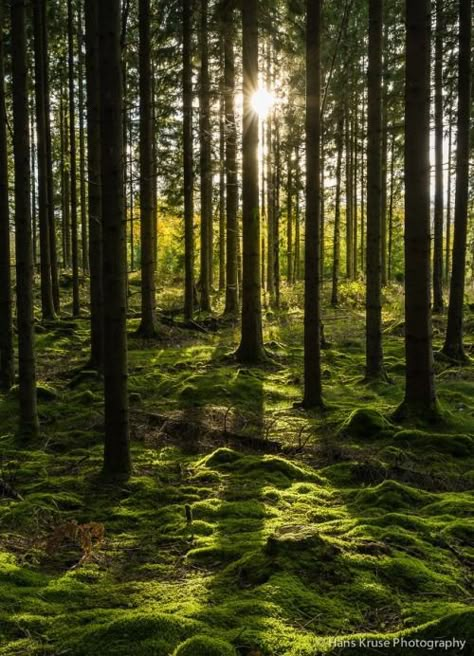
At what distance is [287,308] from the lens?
23.9 metres

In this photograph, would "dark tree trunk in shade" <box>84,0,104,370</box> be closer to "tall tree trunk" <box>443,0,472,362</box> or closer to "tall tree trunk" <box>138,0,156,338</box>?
"tall tree trunk" <box>138,0,156,338</box>

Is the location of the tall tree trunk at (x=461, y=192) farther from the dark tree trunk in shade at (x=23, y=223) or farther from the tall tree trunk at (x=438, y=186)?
the dark tree trunk in shade at (x=23, y=223)

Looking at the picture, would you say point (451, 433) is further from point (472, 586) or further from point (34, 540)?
point (34, 540)

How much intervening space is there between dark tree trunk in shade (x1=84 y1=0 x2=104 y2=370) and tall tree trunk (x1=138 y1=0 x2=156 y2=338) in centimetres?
225

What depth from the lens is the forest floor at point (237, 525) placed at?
320 centimetres

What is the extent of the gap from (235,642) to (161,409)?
241 inches

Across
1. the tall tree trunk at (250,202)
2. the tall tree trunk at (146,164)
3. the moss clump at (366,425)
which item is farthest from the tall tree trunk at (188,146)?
the moss clump at (366,425)

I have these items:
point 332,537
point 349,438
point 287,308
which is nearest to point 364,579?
point 332,537

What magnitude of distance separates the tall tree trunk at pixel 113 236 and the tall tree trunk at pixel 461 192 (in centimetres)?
818

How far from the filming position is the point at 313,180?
8516 millimetres

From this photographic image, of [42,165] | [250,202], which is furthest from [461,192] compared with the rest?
[42,165]

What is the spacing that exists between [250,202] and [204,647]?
10.0 metres

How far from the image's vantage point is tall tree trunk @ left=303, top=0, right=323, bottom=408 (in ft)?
27.2

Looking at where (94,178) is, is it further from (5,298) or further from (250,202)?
(250,202)
